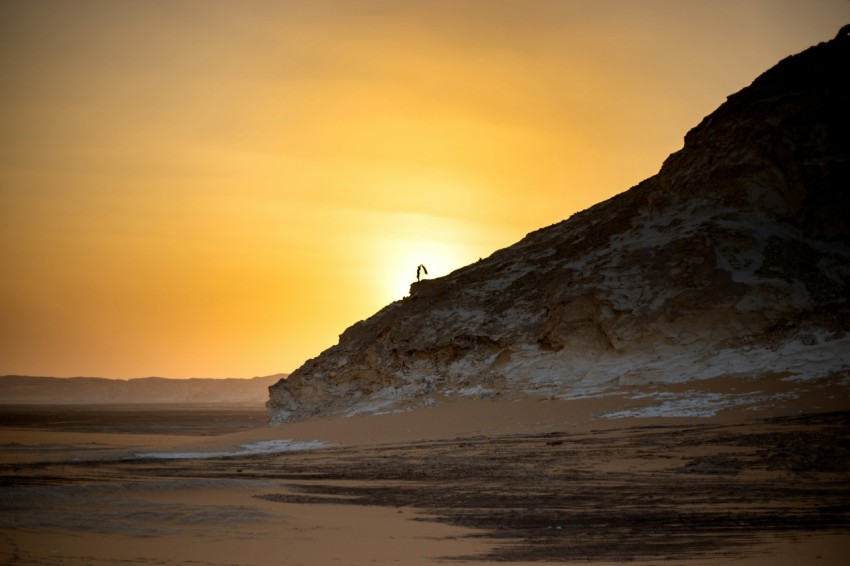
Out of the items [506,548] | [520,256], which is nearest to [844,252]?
[520,256]

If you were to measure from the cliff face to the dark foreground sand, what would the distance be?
297 cm

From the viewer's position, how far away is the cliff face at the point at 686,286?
89.5 feet

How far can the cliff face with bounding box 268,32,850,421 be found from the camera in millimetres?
27281

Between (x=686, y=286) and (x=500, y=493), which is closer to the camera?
(x=500, y=493)

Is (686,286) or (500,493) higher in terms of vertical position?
(686,286)

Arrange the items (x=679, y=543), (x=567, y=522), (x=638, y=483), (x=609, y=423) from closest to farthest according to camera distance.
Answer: (x=679, y=543) → (x=567, y=522) → (x=638, y=483) → (x=609, y=423)

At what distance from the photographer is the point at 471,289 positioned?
39125mm

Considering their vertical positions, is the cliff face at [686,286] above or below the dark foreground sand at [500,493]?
above

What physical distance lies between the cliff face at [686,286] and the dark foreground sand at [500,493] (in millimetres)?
2974

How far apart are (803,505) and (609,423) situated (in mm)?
10526

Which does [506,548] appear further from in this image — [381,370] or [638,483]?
[381,370]

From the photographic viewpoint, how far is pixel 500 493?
15.9m

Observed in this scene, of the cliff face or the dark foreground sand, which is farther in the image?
the cliff face

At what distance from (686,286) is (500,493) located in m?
15.6
